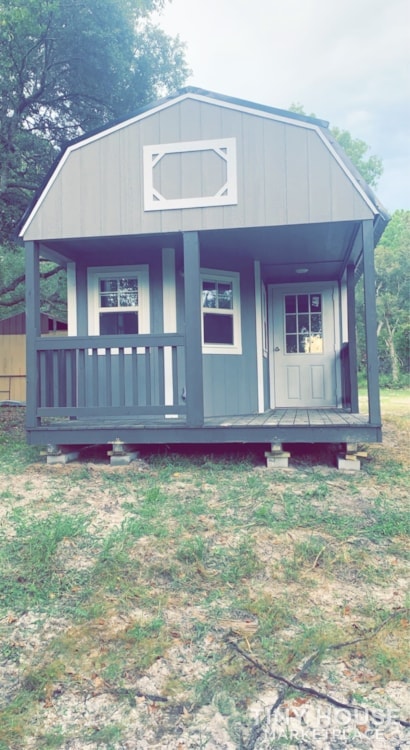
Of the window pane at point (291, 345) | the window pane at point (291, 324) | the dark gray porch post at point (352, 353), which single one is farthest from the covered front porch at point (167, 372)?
the window pane at point (291, 345)

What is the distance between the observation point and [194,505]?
3.98 m

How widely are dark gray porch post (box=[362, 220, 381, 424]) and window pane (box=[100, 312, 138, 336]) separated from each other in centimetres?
303

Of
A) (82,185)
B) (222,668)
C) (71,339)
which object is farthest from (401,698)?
(82,185)

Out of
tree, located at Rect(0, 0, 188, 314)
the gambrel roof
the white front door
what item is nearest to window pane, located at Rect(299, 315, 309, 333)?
the white front door

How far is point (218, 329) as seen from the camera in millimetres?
6789

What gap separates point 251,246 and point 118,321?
1956 millimetres

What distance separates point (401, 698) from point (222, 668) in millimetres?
684

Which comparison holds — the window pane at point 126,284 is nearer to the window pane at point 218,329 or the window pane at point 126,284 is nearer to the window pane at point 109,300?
the window pane at point 109,300

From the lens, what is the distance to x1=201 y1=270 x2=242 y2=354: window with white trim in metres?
6.70

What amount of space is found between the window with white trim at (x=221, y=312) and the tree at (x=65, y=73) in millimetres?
3646

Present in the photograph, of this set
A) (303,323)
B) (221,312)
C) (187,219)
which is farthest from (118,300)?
(303,323)

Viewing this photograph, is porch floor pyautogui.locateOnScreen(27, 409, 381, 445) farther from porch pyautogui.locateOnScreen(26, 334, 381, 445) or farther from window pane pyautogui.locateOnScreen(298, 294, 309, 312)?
window pane pyautogui.locateOnScreen(298, 294, 309, 312)

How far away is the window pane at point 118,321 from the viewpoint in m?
6.72

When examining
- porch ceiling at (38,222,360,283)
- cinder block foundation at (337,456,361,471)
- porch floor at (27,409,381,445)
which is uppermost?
porch ceiling at (38,222,360,283)
